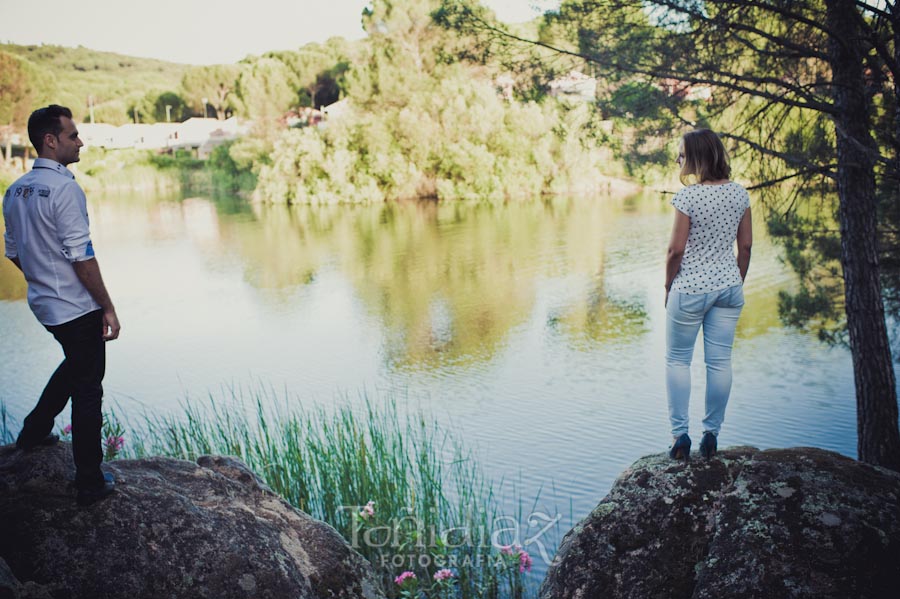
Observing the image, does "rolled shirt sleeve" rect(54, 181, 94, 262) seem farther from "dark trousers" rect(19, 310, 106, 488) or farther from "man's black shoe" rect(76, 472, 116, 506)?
"man's black shoe" rect(76, 472, 116, 506)

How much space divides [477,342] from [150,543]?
822 centimetres

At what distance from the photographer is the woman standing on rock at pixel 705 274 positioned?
10.3ft

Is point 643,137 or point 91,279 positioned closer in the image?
point 91,279

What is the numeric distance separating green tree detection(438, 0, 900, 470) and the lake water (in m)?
2.19

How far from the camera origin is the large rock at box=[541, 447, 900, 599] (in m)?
2.56

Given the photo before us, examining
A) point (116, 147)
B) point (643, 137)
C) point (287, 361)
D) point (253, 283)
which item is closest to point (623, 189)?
point (253, 283)

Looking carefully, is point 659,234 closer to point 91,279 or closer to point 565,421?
point 565,421

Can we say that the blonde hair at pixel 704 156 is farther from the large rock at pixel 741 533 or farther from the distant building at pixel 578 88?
the distant building at pixel 578 88

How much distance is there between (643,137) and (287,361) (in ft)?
19.0

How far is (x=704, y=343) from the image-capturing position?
3197 millimetres

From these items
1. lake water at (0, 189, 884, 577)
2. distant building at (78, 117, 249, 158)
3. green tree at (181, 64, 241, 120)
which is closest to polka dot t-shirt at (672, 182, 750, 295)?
lake water at (0, 189, 884, 577)

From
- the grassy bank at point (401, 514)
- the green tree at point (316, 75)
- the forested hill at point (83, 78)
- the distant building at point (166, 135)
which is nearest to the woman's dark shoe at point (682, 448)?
the grassy bank at point (401, 514)

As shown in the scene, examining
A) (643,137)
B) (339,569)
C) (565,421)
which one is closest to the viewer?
(339,569)

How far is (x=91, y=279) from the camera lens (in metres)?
2.82
